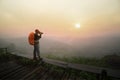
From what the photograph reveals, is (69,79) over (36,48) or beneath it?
beneath

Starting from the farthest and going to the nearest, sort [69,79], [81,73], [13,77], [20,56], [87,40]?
[87,40] < [20,56] < [81,73] < [13,77] < [69,79]

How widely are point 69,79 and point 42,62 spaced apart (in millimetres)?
3088

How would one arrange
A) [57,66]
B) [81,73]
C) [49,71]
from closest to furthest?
[81,73] → [49,71] → [57,66]

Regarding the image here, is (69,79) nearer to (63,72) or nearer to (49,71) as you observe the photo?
(63,72)

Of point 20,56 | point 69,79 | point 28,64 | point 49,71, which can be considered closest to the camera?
point 69,79

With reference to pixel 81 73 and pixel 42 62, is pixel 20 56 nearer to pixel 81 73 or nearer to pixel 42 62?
pixel 42 62

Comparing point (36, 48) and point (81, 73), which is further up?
point (36, 48)

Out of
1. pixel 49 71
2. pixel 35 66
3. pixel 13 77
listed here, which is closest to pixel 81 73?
pixel 49 71

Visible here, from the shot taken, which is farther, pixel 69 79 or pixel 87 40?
pixel 87 40

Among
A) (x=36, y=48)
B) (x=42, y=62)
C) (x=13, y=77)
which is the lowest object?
(x=13, y=77)

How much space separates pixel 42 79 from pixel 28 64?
10.3ft

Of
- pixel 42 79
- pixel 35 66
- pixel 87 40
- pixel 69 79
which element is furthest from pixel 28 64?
pixel 87 40

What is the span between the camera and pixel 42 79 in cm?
613

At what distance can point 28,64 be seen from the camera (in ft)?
→ 29.0
